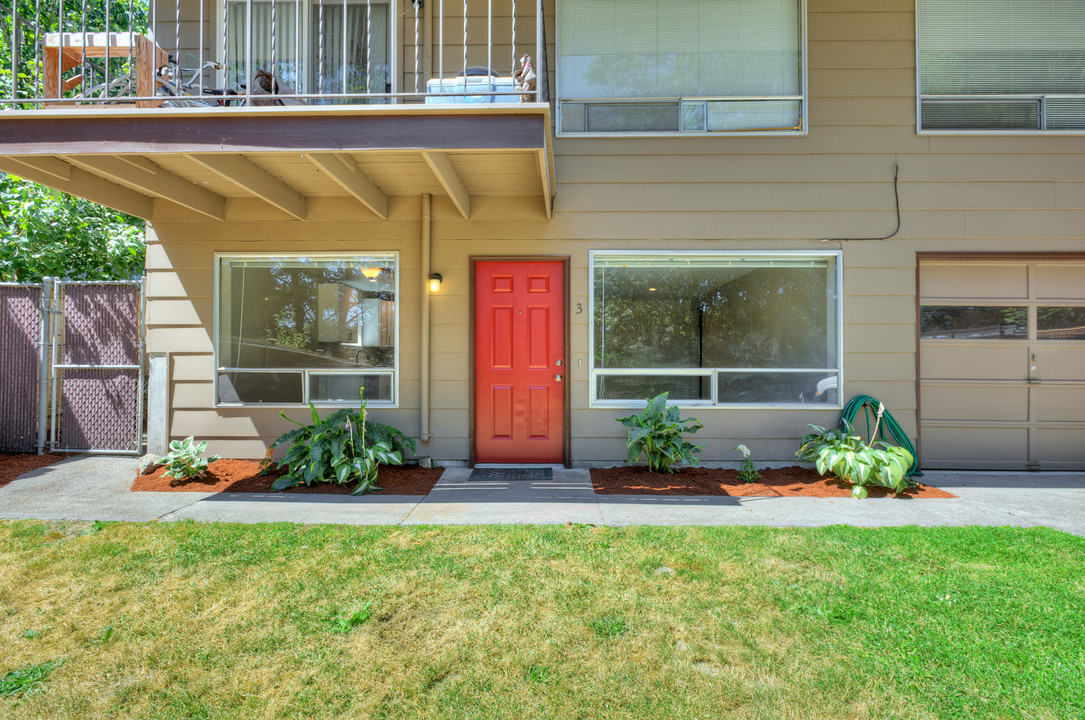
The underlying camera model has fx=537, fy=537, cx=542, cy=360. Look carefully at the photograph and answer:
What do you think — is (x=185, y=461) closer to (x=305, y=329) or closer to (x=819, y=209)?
(x=305, y=329)

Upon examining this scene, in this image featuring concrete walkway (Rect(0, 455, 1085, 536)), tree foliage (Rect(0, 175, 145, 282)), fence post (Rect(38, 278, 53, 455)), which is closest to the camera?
concrete walkway (Rect(0, 455, 1085, 536))

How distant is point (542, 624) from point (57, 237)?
9113 millimetres

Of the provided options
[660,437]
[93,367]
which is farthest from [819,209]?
[93,367]

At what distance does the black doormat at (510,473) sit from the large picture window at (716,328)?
93 cm

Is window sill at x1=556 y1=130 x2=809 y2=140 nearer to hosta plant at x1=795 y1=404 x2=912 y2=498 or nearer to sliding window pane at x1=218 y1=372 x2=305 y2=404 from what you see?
hosta plant at x1=795 y1=404 x2=912 y2=498

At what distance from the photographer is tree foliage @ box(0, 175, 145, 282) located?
738 cm

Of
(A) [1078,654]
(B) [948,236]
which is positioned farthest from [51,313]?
(B) [948,236]

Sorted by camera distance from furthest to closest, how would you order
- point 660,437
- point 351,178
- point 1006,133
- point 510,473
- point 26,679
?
1. point 1006,133
2. point 510,473
3. point 660,437
4. point 351,178
5. point 26,679

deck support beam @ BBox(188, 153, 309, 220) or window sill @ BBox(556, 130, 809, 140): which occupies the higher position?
window sill @ BBox(556, 130, 809, 140)

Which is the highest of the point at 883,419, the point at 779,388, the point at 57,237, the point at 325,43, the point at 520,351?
the point at 325,43

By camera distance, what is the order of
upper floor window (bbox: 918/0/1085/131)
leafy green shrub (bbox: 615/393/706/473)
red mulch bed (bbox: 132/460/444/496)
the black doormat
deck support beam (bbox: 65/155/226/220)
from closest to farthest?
1. deck support beam (bbox: 65/155/226/220)
2. red mulch bed (bbox: 132/460/444/496)
3. leafy green shrub (bbox: 615/393/706/473)
4. the black doormat
5. upper floor window (bbox: 918/0/1085/131)

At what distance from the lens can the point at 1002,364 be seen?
210 inches

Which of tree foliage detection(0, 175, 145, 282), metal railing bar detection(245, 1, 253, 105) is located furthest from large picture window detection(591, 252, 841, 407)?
tree foliage detection(0, 175, 145, 282)

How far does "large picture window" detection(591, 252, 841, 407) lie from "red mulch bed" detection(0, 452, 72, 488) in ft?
17.4
